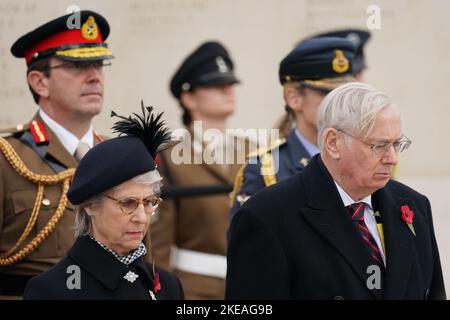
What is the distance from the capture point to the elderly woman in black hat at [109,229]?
15.2ft

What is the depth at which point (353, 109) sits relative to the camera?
4.82 m

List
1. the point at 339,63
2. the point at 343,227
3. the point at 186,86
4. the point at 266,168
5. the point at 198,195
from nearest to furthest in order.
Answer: the point at 343,227 → the point at 266,168 → the point at 339,63 → the point at 198,195 → the point at 186,86

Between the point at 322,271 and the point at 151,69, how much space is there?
5.61 m

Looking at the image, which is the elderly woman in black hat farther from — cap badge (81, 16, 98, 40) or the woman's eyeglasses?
cap badge (81, 16, 98, 40)

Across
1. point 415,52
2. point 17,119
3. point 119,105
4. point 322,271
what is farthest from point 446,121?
point 322,271

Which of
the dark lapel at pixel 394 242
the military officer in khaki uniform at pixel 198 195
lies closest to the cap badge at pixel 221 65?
the military officer in khaki uniform at pixel 198 195

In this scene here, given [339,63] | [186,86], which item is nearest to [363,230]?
[339,63]

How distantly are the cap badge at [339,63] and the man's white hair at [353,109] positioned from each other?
5.26ft

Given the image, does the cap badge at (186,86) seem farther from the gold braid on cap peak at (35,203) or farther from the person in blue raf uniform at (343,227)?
the person in blue raf uniform at (343,227)

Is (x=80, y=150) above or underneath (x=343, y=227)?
above

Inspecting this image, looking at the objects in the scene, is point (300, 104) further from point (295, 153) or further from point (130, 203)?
point (130, 203)

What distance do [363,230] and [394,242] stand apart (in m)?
0.12
